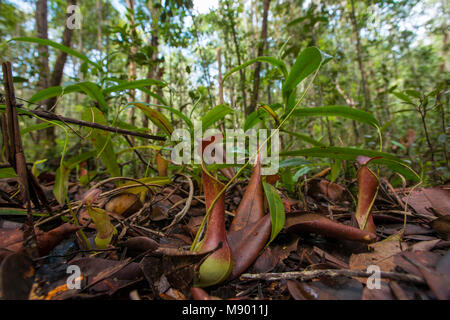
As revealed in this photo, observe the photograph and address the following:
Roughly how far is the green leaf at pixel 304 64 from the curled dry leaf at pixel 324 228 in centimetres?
39

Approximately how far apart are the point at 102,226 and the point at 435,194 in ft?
3.45

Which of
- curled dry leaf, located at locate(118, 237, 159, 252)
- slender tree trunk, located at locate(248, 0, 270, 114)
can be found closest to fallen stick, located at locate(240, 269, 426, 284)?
curled dry leaf, located at locate(118, 237, 159, 252)

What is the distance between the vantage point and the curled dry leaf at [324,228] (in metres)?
0.56

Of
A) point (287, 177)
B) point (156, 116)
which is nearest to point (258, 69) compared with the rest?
point (287, 177)

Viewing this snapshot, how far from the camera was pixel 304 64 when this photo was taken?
68cm

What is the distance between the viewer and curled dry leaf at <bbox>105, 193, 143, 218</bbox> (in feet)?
2.57

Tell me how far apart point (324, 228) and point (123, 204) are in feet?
2.09

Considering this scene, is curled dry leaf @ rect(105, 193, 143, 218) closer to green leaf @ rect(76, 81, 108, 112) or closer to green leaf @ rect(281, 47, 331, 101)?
green leaf @ rect(76, 81, 108, 112)

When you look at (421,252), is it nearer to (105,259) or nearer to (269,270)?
(269,270)

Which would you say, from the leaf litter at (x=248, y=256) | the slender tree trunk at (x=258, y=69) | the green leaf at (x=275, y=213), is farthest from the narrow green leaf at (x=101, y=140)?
the slender tree trunk at (x=258, y=69)

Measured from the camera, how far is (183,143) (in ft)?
2.68

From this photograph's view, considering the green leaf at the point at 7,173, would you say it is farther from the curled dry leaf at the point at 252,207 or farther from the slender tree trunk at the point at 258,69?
the slender tree trunk at the point at 258,69
